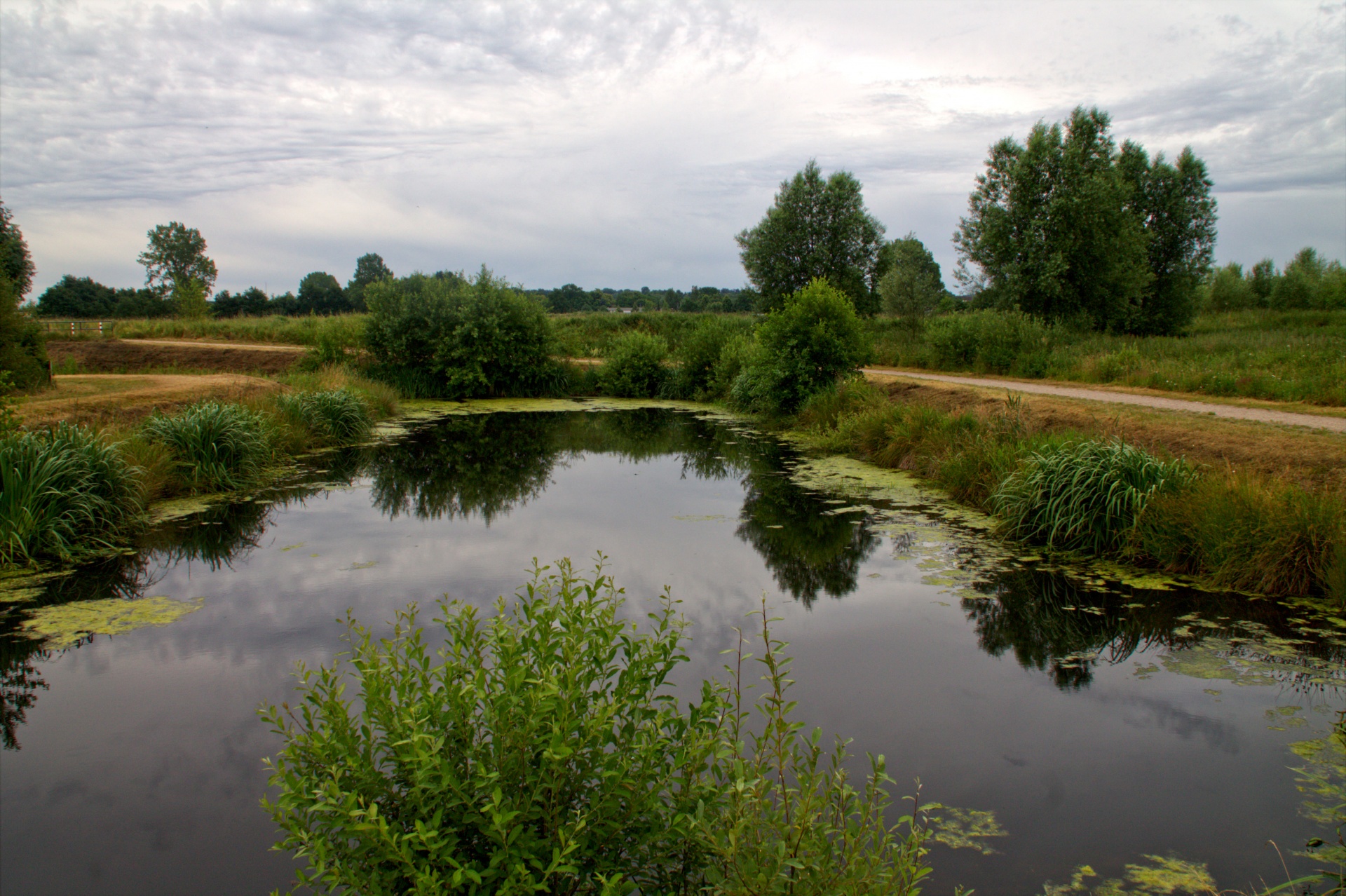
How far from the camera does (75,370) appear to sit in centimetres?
2028

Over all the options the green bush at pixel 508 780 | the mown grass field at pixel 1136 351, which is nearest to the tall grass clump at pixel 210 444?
the green bush at pixel 508 780

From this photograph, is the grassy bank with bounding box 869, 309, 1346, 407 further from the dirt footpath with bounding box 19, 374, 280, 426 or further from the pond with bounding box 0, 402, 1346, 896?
the dirt footpath with bounding box 19, 374, 280, 426

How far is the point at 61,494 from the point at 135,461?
1745mm

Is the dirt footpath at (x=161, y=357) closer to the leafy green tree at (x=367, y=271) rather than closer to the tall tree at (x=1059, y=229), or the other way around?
the tall tree at (x=1059, y=229)

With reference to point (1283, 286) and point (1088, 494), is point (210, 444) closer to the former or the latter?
point (1088, 494)

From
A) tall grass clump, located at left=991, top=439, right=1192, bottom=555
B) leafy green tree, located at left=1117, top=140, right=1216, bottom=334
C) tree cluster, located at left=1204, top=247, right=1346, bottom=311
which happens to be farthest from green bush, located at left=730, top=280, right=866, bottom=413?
tree cluster, located at left=1204, top=247, right=1346, bottom=311

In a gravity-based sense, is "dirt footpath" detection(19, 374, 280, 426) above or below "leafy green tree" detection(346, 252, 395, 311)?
below

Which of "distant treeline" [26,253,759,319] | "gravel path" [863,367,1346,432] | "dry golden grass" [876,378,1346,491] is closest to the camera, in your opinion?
"dry golden grass" [876,378,1346,491]

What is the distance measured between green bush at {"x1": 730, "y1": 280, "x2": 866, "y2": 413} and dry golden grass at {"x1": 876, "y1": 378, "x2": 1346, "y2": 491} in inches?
147

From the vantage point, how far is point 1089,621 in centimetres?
613

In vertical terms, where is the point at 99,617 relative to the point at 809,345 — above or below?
below

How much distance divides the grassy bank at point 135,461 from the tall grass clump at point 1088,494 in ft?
31.1

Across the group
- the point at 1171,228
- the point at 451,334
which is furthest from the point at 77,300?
the point at 1171,228

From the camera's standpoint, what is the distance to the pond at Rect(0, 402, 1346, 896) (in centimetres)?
355
